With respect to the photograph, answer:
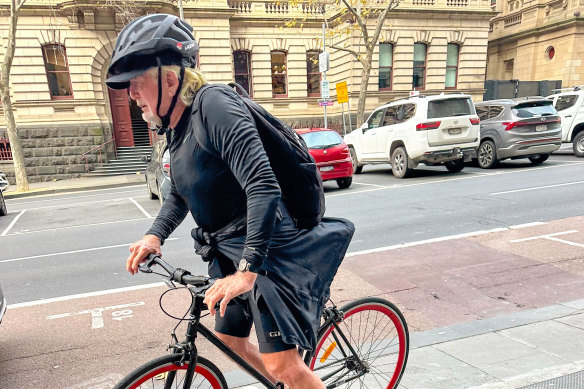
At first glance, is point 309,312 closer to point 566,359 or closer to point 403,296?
point 566,359

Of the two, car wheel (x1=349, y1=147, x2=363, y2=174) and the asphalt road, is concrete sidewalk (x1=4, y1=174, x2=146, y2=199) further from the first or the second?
car wheel (x1=349, y1=147, x2=363, y2=174)

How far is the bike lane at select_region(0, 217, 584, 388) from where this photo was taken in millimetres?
3068

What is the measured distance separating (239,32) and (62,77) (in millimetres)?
9027

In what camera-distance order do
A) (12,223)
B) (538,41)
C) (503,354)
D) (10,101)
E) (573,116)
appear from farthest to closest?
(538,41)
(10,101)
(573,116)
(12,223)
(503,354)

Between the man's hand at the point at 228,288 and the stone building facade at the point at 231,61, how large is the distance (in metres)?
19.3

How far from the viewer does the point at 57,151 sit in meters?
18.4

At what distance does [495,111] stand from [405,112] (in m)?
2.85

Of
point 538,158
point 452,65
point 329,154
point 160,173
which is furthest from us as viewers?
point 452,65

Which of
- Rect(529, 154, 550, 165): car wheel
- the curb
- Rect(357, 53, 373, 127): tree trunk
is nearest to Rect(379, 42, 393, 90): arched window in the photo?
Rect(357, 53, 373, 127): tree trunk

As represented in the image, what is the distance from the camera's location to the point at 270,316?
64.0 inches

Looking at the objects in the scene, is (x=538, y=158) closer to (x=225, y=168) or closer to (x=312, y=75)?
(x=225, y=168)

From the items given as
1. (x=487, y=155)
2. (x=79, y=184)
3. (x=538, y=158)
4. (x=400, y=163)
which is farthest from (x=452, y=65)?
(x=79, y=184)

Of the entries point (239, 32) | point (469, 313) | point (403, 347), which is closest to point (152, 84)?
point (403, 347)

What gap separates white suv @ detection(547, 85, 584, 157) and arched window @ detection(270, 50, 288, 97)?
13950mm
